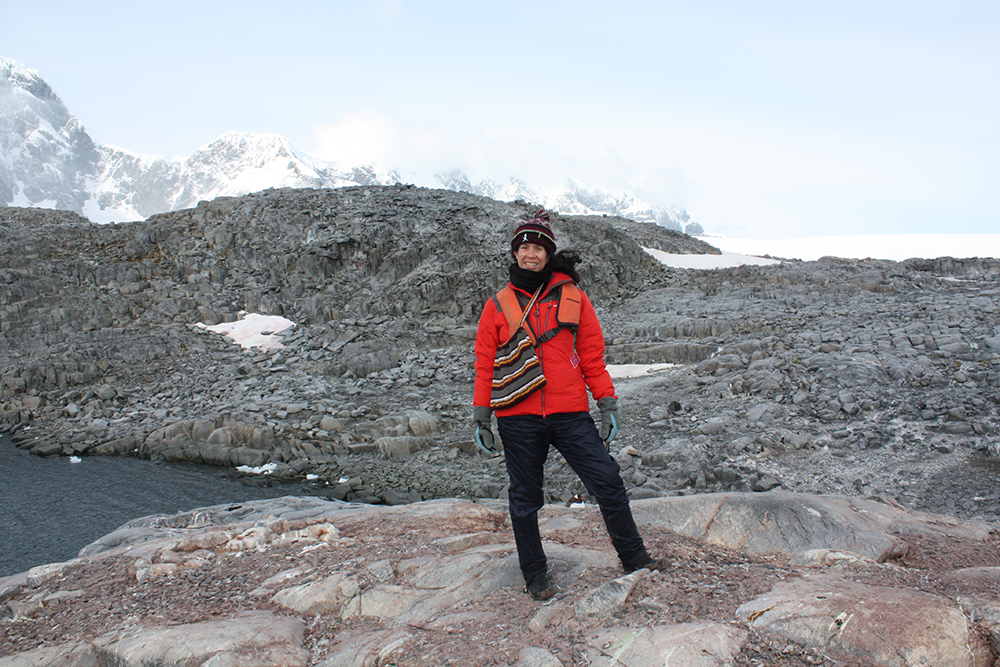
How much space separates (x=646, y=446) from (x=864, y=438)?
12.2 ft

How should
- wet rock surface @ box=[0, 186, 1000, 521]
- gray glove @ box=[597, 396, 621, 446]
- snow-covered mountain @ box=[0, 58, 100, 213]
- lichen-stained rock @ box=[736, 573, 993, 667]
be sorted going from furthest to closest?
snow-covered mountain @ box=[0, 58, 100, 213] → wet rock surface @ box=[0, 186, 1000, 521] → gray glove @ box=[597, 396, 621, 446] → lichen-stained rock @ box=[736, 573, 993, 667]

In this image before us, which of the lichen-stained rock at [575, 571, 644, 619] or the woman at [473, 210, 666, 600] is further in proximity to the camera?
the woman at [473, 210, 666, 600]

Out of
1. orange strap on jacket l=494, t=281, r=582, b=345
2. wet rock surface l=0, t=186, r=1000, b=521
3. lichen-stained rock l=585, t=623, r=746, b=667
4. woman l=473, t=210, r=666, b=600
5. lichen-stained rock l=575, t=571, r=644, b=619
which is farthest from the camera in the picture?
wet rock surface l=0, t=186, r=1000, b=521

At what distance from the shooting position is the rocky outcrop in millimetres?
2928

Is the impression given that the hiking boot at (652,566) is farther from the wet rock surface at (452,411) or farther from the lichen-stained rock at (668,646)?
the lichen-stained rock at (668,646)

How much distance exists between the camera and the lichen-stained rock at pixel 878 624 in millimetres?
2666

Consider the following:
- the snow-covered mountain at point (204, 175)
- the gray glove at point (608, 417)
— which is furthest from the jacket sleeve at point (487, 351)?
the snow-covered mountain at point (204, 175)

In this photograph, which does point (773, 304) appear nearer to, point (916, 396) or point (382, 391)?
point (916, 396)

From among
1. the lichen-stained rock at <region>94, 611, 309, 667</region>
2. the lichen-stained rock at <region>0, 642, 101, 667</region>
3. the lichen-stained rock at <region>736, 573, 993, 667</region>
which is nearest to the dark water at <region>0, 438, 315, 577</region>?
the lichen-stained rock at <region>0, 642, 101, 667</region>

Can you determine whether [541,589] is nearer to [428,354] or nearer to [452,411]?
[452,411]

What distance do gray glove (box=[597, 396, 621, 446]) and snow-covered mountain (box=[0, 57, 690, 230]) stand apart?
148088 mm

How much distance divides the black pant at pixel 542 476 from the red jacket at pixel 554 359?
0.30 feet

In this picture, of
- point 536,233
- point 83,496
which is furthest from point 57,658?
point 83,496

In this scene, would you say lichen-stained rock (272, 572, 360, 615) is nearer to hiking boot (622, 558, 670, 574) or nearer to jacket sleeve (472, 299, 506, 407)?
jacket sleeve (472, 299, 506, 407)
